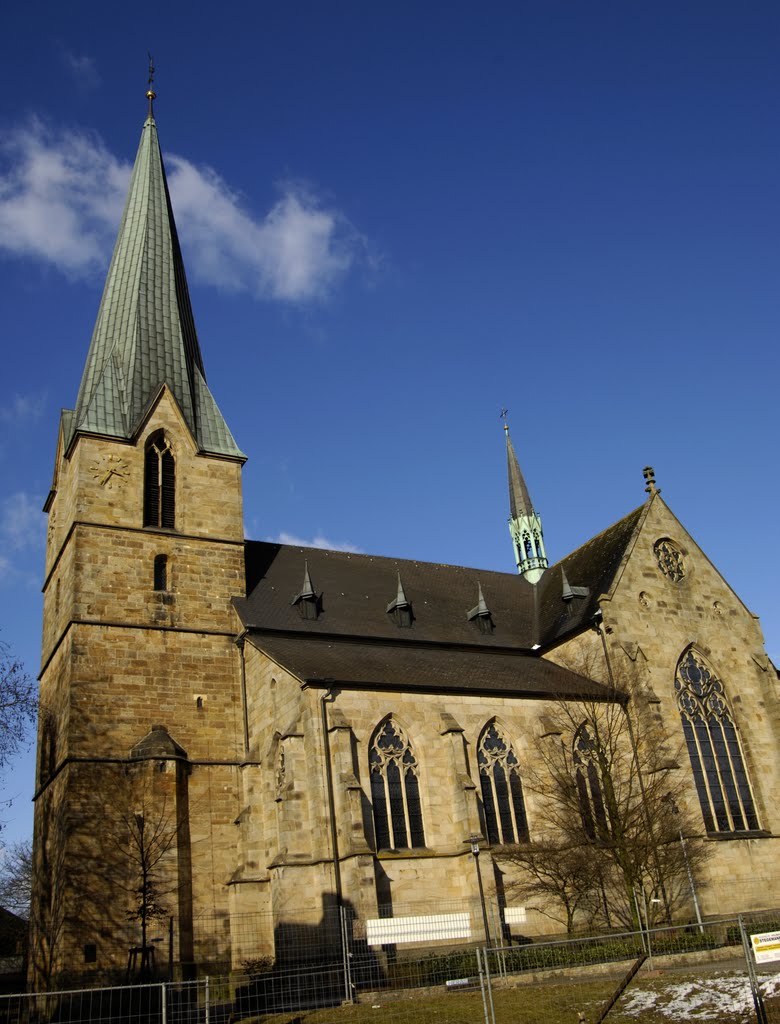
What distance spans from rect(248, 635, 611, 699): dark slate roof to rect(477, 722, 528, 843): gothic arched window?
4.53 ft

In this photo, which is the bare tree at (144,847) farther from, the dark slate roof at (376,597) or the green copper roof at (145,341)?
the green copper roof at (145,341)

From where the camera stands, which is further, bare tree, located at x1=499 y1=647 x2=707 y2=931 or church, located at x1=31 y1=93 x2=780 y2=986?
bare tree, located at x1=499 y1=647 x2=707 y2=931

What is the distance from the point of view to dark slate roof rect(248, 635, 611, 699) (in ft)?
83.0

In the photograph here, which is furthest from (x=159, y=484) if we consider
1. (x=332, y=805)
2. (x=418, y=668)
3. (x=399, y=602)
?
(x=332, y=805)

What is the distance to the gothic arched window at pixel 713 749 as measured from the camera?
1125 inches

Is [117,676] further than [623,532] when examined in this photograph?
No

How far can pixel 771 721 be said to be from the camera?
103ft

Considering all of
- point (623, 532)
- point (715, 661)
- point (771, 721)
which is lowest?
point (771, 721)

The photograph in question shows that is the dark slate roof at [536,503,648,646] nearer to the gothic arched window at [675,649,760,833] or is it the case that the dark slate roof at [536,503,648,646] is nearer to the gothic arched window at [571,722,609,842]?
the gothic arched window at [675,649,760,833]

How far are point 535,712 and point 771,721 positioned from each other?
9470 millimetres

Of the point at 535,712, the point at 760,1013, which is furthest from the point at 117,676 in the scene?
the point at 760,1013

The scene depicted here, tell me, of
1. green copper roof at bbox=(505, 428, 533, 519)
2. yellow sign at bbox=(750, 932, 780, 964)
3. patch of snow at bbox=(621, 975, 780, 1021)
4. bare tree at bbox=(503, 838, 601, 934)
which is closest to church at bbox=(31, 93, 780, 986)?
bare tree at bbox=(503, 838, 601, 934)

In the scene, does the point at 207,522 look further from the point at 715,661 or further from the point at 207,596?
the point at 715,661

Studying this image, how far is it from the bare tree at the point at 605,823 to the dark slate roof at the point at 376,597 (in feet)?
19.0
